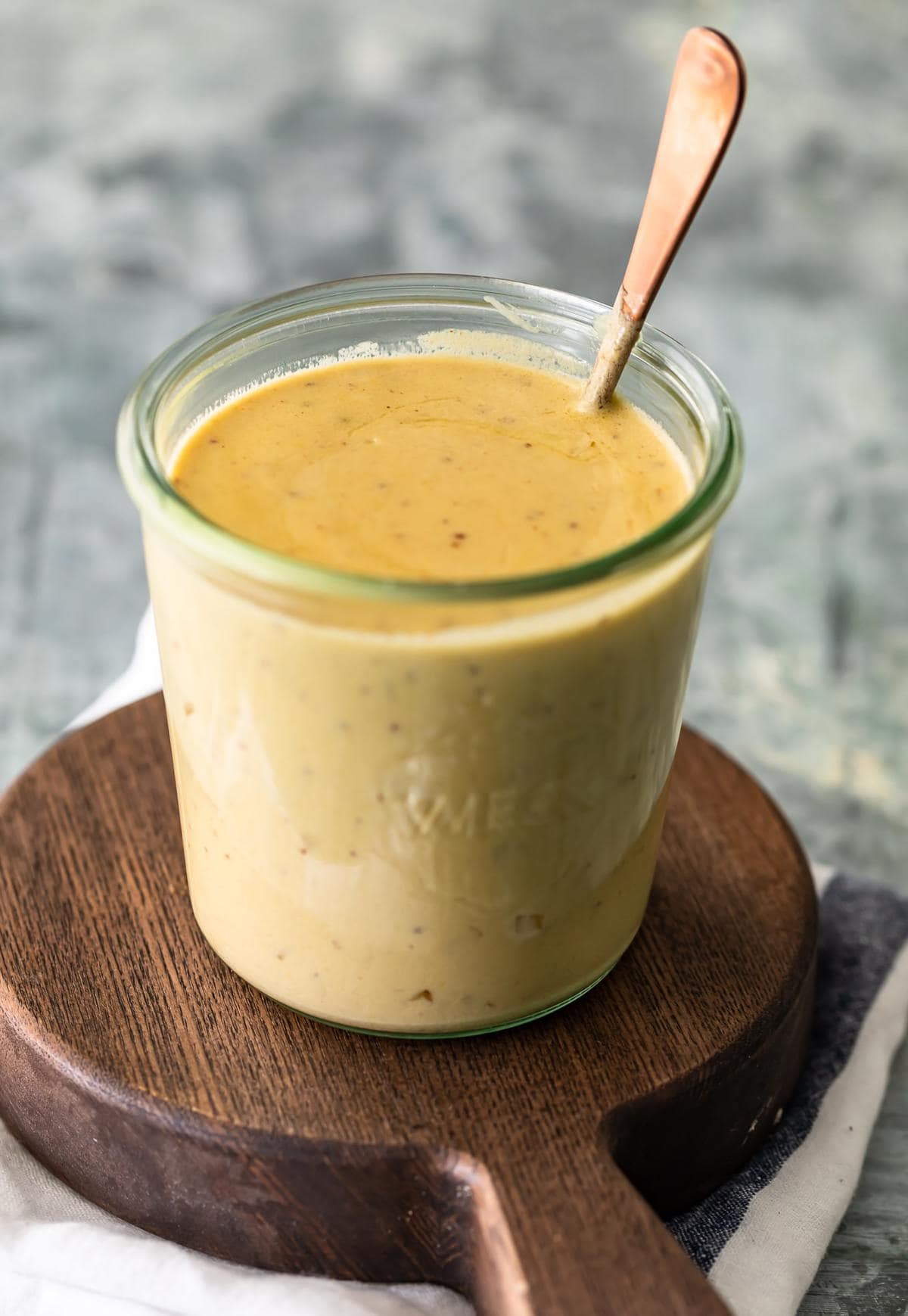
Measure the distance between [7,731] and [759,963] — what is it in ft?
2.60

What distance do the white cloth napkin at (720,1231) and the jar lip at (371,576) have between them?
0.41 m

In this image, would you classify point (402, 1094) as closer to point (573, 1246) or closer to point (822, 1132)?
point (573, 1246)

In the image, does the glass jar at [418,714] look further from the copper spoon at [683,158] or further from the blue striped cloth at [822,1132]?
the blue striped cloth at [822,1132]

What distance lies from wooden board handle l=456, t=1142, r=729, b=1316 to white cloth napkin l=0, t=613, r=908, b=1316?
9 centimetres

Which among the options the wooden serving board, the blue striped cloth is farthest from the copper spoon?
the blue striped cloth

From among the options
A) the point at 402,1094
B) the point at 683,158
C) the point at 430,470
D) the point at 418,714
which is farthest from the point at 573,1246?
the point at 683,158

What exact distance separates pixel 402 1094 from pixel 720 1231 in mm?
233

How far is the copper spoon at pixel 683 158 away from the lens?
0.76 m

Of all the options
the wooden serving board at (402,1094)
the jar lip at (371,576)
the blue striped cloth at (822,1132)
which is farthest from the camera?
the blue striped cloth at (822,1132)

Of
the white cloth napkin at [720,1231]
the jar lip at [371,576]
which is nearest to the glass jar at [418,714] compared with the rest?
the jar lip at [371,576]

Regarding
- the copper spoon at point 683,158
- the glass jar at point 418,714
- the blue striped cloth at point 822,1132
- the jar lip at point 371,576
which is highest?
the copper spoon at point 683,158

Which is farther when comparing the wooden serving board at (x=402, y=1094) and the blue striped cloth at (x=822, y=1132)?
the blue striped cloth at (x=822, y=1132)

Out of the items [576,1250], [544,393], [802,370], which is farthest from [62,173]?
[576,1250]

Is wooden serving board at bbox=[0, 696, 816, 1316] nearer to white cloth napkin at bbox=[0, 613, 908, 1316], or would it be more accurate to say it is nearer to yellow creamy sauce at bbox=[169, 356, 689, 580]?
white cloth napkin at bbox=[0, 613, 908, 1316]
